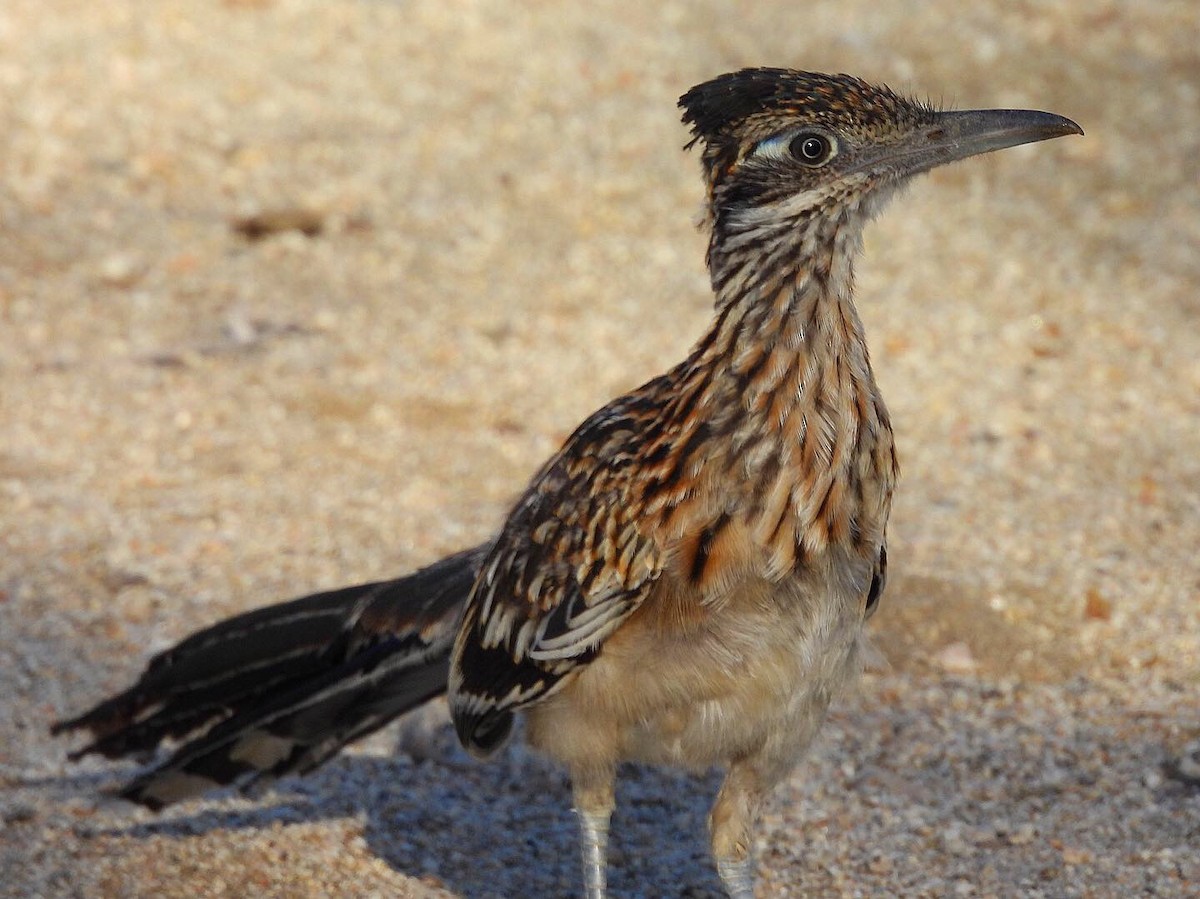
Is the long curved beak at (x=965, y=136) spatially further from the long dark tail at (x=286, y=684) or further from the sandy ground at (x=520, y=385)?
the sandy ground at (x=520, y=385)

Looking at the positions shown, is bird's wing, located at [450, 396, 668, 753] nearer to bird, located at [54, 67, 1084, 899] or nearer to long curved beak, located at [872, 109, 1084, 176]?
bird, located at [54, 67, 1084, 899]

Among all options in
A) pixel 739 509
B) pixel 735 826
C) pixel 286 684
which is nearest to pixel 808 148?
pixel 739 509

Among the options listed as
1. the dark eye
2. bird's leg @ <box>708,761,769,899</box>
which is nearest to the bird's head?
the dark eye

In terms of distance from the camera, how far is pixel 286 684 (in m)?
5.53

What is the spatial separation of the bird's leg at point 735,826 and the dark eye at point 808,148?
168 centimetres

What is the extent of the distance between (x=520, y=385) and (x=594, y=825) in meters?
4.13

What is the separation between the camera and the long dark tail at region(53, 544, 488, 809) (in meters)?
5.41

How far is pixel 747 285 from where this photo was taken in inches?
179

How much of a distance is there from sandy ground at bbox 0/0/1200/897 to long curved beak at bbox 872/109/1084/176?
2253 mm

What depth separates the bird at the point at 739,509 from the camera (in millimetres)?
4449

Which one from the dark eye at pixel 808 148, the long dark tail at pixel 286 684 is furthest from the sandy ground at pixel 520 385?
the dark eye at pixel 808 148

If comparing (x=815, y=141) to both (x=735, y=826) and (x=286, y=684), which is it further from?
(x=286, y=684)

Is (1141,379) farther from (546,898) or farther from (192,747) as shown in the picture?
(192,747)

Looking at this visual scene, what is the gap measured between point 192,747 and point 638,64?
764 centimetres
